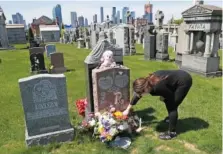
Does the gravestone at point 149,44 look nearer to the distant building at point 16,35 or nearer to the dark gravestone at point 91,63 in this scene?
the dark gravestone at point 91,63

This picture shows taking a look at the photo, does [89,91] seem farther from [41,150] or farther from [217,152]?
[217,152]

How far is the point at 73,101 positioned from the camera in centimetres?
761

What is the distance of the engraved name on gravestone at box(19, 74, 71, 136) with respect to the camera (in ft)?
14.5

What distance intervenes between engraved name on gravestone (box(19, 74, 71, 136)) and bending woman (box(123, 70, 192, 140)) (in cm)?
147

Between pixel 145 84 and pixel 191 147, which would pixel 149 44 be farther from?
pixel 191 147

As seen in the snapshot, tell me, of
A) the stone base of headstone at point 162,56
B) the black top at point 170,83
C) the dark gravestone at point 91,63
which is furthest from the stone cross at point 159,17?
the black top at point 170,83

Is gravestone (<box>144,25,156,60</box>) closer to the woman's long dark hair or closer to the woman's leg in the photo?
the woman's leg

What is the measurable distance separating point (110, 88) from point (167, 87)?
143 cm

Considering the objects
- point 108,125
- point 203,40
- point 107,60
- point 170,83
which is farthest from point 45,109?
point 203,40

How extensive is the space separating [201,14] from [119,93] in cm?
717

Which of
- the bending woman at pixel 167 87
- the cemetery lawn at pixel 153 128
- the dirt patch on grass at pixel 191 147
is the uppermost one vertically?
the bending woman at pixel 167 87

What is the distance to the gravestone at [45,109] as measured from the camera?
4430mm

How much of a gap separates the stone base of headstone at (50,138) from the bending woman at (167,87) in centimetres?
136

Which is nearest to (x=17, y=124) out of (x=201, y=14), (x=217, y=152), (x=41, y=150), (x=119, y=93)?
(x=41, y=150)
